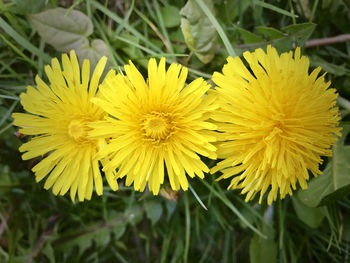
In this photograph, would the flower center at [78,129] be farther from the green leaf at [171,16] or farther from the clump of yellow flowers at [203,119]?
the green leaf at [171,16]

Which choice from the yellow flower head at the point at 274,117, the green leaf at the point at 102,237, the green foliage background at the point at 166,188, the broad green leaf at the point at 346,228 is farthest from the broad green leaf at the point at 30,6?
the broad green leaf at the point at 346,228

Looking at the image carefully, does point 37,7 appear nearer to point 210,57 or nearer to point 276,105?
point 210,57

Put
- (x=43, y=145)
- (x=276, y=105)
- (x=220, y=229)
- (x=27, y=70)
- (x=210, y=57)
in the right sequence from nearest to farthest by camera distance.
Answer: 1. (x=276, y=105)
2. (x=43, y=145)
3. (x=210, y=57)
4. (x=27, y=70)
5. (x=220, y=229)

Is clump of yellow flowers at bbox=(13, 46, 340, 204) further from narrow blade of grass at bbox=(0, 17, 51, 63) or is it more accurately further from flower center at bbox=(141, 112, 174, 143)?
narrow blade of grass at bbox=(0, 17, 51, 63)

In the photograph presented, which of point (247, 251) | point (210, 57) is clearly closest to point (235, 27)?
point (210, 57)

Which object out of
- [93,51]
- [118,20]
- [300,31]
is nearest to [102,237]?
[93,51]

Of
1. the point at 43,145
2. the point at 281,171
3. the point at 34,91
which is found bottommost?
the point at 281,171

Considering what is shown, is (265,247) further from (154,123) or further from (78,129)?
(78,129)
